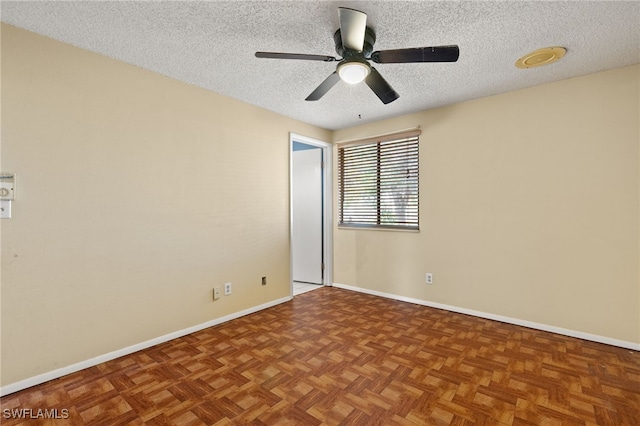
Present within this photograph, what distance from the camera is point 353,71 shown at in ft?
6.41

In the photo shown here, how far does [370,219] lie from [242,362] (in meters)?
2.51

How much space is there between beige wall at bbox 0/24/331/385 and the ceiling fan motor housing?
1627 mm

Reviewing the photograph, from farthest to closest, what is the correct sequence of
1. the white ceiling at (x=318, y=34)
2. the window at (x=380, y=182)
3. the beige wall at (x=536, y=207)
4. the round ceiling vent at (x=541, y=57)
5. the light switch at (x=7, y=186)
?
the window at (x=380, y=182) → the beige wall at (x=536, y=207) → the round ceiling vent at (x=541, y=57) → the light switch at (x=7, y=186) → the white ceiling at (x=318, y=34)

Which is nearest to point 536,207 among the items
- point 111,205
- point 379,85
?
point 379,85

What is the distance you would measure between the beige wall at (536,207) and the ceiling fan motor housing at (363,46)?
1.82m

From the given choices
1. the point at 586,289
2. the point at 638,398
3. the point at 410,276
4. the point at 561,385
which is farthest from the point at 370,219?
the point at 638,398

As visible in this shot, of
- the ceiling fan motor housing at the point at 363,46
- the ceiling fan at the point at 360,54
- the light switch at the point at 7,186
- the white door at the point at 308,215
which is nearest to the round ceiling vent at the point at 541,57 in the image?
the ceiling fan at the point at 360,54

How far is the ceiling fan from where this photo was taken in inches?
65.3

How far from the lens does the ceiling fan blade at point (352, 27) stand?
1.56 metres

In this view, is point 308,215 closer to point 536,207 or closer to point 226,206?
point 226,206

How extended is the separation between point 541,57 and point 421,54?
1.25 metres

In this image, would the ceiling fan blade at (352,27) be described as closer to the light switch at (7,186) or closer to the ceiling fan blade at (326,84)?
the ceiling fan blade at (326,84)

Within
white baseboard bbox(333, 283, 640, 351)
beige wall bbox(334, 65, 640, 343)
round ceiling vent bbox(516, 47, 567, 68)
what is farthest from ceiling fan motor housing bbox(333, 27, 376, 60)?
white baseboard bbox(333, 283, 640, 351)

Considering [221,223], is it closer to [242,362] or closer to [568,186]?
[242,362]
